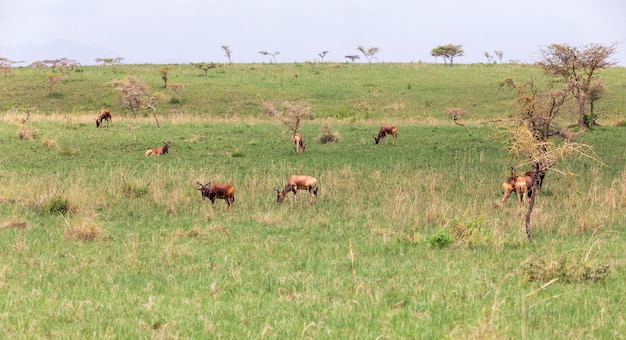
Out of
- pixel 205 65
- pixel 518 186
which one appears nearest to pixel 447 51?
pixel 205 65

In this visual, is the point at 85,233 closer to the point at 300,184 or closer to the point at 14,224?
the point at 14,224

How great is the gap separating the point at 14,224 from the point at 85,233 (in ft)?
8.08

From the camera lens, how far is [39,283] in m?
8.91

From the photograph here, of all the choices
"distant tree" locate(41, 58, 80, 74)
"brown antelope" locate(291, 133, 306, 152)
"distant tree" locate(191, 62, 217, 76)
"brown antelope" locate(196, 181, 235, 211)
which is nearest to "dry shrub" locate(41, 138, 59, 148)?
"brown antelope" locate(291, 133, 306, 152)

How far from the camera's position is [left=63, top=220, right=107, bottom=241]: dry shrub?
12.5 meters

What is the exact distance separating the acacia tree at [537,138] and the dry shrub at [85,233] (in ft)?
27.1

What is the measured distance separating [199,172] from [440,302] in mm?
14519

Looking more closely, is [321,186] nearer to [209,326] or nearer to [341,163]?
[341,163]

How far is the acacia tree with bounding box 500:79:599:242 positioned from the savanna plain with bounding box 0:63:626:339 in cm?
39

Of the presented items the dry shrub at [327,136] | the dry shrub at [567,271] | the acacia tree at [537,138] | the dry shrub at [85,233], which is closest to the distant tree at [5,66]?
the dry shrub at [327,136]

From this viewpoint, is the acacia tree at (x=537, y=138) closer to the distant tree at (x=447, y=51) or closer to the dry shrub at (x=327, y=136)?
the dry shrub at (x=327, y=136)

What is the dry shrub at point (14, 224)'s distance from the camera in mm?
13617

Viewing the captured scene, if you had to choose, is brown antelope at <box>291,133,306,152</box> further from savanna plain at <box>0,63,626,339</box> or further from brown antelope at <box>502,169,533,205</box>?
brown antelope at <box>502,169,533,205</box>

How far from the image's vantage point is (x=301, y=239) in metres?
12.6
